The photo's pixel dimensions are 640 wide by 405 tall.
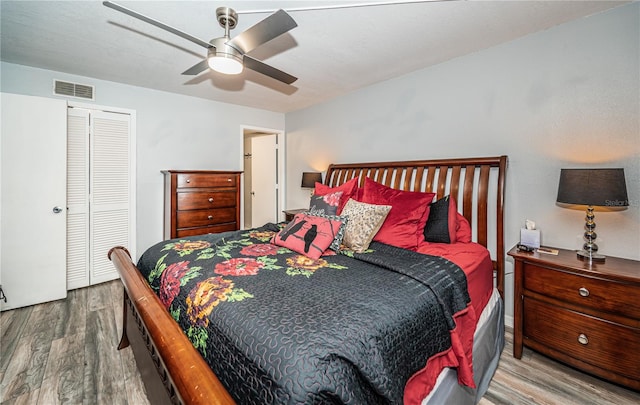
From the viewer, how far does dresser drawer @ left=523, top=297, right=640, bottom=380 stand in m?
1.57

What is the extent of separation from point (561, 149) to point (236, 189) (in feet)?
11.7

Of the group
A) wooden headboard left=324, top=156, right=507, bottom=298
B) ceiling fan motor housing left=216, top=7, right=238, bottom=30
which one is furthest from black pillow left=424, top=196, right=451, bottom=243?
ceiling fan motor housing left=216, top=7, right=238, bottom=30

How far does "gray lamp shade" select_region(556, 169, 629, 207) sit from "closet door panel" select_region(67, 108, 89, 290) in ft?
15.4

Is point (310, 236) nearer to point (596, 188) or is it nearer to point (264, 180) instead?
point (596, 188)

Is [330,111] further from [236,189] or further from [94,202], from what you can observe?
[94,202]

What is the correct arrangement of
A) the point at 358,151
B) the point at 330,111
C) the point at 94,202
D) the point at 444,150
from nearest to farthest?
the point at 444,150 → the point at 94,202 → the point at 358,151 → the point at 330,111

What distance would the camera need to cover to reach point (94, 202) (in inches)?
129

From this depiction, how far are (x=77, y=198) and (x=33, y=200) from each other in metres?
0.43

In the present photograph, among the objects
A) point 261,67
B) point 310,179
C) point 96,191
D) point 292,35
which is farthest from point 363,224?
point 96,191

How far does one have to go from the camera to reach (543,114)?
218cm

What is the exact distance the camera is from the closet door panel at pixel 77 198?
312 cm

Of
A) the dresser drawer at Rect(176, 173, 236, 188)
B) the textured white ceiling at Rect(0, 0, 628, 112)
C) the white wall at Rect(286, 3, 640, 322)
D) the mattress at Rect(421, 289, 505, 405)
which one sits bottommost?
the mattress at Rect(421, 289, 505, 405)

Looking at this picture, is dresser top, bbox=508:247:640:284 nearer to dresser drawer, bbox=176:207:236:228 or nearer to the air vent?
dresser drawer, bbox=176:207:236:228

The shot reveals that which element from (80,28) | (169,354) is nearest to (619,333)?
(169,354)
